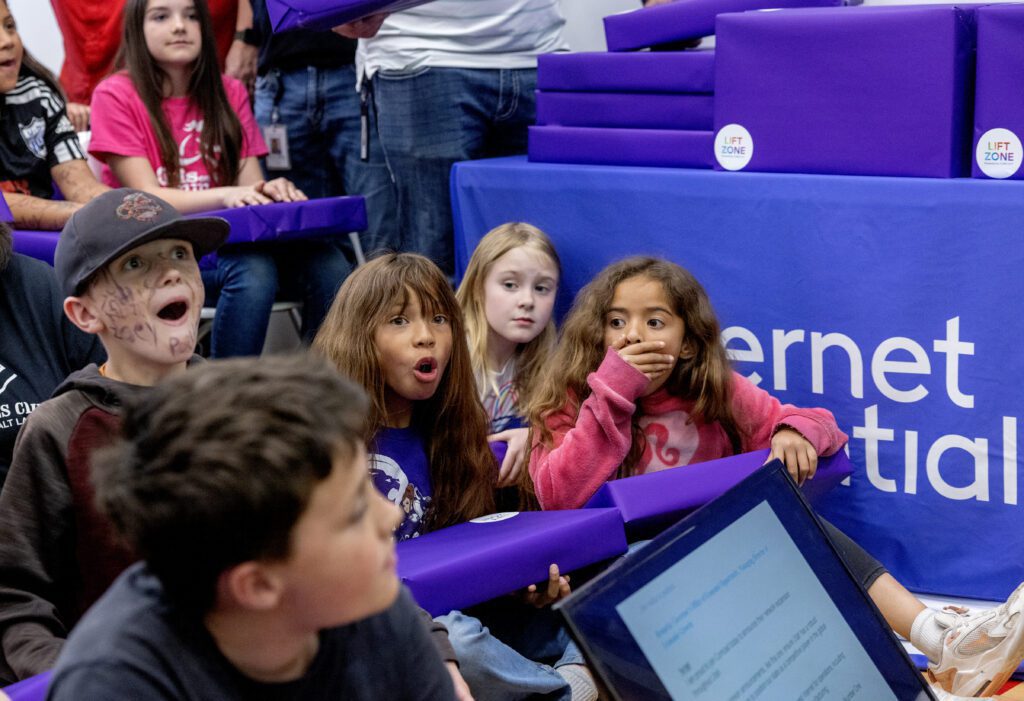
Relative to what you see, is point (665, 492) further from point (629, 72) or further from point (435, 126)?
point (435, 126)

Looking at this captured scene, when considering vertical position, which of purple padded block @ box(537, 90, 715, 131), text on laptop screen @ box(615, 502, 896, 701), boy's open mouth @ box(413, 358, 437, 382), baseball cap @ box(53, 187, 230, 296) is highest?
purple padded block @ box(537, 90, 715, 131)

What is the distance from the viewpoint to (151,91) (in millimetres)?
3342

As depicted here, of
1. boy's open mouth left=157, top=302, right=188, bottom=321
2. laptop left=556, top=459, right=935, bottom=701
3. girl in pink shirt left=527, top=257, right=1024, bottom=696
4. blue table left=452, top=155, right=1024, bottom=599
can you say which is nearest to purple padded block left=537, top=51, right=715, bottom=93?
blue table left=452, top=155, right=1024, bottom=599

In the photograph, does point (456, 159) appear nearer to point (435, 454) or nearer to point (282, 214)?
point (282, 214)

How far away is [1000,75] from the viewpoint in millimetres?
2375

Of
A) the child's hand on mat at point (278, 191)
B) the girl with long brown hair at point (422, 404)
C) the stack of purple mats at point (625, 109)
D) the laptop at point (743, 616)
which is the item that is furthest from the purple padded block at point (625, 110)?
the laptop at point (743, 616)

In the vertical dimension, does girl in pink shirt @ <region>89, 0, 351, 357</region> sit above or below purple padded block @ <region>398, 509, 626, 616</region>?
above

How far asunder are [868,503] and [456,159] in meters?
1.38

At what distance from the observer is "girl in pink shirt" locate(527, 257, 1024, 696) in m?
2.35

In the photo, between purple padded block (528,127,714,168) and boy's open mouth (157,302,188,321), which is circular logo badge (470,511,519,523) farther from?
purple padded block (528,127,714,168)

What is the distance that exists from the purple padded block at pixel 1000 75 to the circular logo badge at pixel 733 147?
1.50ft

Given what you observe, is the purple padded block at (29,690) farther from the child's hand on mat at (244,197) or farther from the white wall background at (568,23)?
the white wall background at (568,23)

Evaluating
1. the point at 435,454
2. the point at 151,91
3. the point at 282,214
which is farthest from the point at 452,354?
the point at 151,91

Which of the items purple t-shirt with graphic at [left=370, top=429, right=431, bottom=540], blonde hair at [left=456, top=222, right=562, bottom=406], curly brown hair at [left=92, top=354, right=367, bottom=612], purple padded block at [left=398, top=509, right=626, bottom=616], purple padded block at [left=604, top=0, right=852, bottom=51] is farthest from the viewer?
purple padded block at [left=604, top=0, right=852, bottom=51]
